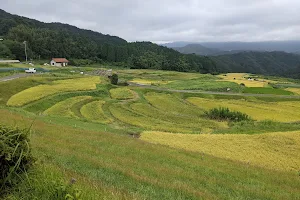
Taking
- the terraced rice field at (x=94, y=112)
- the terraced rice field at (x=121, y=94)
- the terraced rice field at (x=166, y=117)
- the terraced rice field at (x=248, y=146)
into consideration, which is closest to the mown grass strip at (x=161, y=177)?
the terraced rice field at (x=248, y=146)

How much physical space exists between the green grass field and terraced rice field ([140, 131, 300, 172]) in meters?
0.09

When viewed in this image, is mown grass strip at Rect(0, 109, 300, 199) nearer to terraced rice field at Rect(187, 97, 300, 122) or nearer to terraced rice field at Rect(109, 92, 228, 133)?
terraced rice field at Rect(109, 92, 228, 133)

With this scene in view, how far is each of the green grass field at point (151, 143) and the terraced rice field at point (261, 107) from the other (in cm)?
17

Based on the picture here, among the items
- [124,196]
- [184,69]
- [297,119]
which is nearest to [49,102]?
[297,119]

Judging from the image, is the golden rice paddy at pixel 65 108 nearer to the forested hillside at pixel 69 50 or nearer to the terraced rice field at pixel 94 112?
the terraced rice field at pixel 94 112

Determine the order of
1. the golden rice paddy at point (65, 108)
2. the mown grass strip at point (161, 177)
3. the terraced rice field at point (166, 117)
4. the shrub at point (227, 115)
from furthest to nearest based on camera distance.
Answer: the shrub at point (227, 115)
the golden rice paddy at point (65, 108)
the terraced rice field at point (166, 117)
the mown grass strip at point (161, 177)

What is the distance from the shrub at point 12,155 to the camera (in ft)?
15.2

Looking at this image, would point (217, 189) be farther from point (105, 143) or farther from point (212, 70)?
point (212, 70)

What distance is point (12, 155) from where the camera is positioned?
15.2ft

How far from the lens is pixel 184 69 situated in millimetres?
152625

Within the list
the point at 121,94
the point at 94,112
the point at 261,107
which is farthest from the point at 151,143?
the point at 261,107

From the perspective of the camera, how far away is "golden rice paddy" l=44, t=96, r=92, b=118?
36.4m

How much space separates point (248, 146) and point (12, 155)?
76.9ft

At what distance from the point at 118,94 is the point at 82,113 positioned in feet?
61.3
